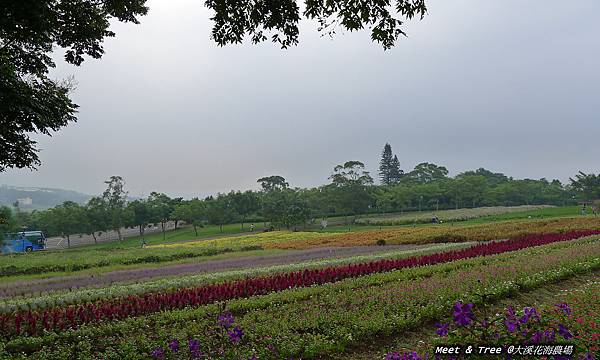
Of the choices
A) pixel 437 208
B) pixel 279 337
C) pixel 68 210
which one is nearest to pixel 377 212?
pixel 437 208

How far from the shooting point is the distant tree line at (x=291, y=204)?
7119 cm

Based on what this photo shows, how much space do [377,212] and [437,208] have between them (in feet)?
40.4

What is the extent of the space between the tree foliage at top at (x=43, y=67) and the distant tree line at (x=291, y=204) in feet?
181

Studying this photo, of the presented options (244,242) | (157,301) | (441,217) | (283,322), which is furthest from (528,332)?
(441,217)

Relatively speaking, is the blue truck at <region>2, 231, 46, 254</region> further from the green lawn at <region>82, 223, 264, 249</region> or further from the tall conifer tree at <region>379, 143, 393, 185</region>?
the tall conifer tree at <region>379, 143, 393, 185</region>

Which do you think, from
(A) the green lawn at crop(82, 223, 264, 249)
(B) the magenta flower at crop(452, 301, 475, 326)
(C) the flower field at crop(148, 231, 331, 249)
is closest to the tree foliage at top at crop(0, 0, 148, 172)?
(B) the magenta flower at crop(452, 301, 475, 326)

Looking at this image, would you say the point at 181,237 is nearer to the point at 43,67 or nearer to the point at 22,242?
the point at 22,242

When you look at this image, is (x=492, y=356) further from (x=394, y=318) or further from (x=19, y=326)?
(x=19, y=326)

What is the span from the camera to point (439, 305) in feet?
27.7

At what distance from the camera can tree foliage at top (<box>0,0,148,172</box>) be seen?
782 centimetres

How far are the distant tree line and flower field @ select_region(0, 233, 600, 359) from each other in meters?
Result: 55.4

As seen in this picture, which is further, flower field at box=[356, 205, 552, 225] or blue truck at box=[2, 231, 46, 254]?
flower field at box=[356, 205, 552, 225]

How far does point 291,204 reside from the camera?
7250cm

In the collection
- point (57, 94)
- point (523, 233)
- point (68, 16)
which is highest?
point (68, 16)
